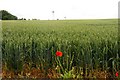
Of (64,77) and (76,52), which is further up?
(76,52)

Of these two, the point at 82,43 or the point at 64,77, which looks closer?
the point at 64,77

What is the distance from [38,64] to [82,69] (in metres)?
0.95

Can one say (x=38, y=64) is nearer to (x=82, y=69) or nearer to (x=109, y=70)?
(x=82, y=69)

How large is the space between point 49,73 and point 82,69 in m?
0.65

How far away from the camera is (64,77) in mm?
4238

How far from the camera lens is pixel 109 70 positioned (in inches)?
195

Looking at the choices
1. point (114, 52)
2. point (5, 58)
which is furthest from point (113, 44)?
point (5, 58)

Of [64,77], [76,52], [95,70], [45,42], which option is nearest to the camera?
[64,77]

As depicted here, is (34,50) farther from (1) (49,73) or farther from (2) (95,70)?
(2) (95,70)

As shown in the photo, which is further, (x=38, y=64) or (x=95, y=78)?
(x=38, y=64)

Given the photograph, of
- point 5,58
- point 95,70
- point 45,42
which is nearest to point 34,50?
point 45,42

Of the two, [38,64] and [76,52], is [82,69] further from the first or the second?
[38,64]

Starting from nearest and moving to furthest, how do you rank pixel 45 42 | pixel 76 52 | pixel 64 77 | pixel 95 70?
pixel 64 77 < pixel 95 70 < pixel 76 52 < pixel 45 42

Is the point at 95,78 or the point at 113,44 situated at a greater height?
the point at 113,44
